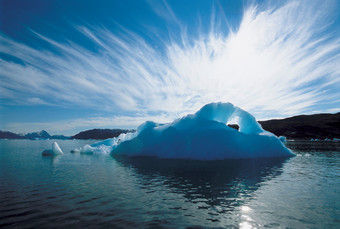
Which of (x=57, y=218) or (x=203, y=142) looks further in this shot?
(x=203, y=142)

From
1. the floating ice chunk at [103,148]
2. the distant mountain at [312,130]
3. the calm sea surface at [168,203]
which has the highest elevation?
the distant mountain at [312,130]

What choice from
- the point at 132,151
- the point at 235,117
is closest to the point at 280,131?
the point at 235,117

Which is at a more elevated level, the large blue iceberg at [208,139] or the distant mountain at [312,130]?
the distant mountain at [312,130]

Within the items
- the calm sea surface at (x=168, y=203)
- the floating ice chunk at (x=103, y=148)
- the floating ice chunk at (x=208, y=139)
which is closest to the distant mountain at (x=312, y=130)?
the floating ice chunk at (x=208, y=139)

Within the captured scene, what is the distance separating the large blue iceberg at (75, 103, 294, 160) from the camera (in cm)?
2198

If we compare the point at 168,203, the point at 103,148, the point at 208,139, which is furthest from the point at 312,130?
the point at 168,203

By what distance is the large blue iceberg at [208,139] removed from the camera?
72.1ft

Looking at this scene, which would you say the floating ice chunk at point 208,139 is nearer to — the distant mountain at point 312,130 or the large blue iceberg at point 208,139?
the large blue iceberg at point 208,139

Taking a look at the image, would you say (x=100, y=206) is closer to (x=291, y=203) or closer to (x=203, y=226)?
(x=203, y=226)

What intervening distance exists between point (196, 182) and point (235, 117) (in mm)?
18038

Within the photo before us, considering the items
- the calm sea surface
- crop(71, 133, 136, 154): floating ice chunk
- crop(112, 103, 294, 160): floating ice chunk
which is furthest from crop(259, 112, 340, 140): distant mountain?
the calm sea surface

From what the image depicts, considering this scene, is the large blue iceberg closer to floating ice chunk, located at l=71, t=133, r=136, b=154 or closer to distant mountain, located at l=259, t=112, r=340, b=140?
floating ice chunk, located at l=71, t=133, r=136, b=154

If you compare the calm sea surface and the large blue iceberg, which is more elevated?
the large blue iceberg

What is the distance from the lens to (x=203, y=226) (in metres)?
5.25
